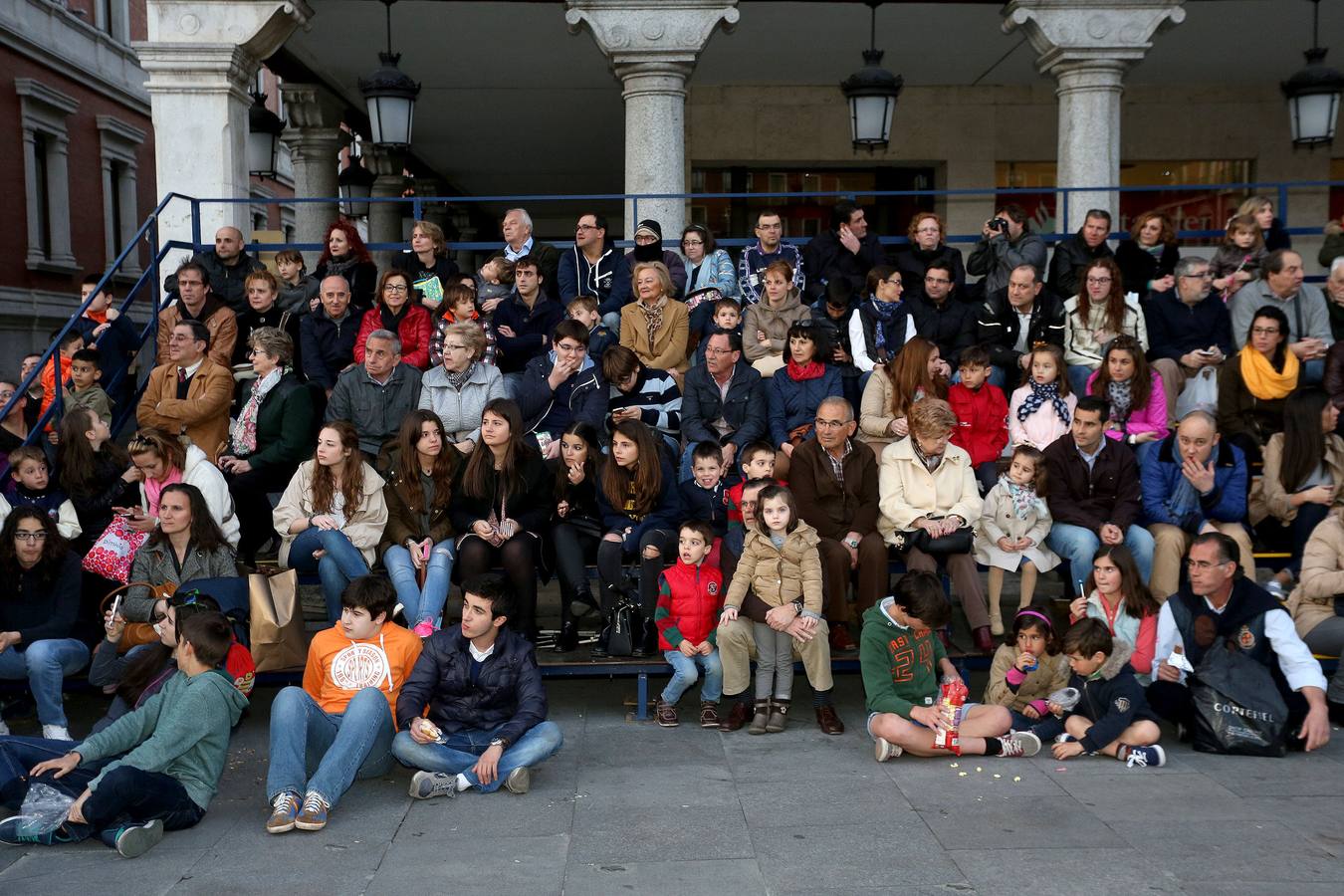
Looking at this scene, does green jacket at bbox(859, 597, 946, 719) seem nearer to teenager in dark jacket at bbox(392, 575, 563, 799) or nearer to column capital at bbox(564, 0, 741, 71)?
teenager in dark jacket at bbox(392, 575, 563, 799)

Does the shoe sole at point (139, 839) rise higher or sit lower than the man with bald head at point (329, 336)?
lower

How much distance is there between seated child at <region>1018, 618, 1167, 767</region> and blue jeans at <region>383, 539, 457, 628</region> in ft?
11.4

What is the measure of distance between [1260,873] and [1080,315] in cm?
534

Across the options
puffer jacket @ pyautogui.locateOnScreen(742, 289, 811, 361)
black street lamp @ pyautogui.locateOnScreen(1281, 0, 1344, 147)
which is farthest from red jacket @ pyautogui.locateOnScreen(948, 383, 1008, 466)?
black street lamp @ pyautogui.locateOnScreen(1281, 0, 1344, 147)

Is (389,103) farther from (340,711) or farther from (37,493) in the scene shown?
(340,711)

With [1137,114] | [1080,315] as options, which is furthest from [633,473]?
[1137,114]

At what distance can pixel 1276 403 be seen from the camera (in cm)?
890

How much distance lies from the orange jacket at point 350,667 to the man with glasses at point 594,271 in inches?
165

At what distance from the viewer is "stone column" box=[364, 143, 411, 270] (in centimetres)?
1944

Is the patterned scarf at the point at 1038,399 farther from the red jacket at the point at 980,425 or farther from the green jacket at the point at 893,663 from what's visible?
the green jacket at the point at 893,663

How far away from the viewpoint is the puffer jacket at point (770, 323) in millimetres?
9469

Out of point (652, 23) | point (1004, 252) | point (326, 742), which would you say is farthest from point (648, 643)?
point (652, 23)

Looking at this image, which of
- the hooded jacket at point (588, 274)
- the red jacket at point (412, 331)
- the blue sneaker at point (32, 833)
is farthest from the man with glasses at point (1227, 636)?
the red jacket at point (412, 331)

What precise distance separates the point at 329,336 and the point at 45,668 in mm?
3533
